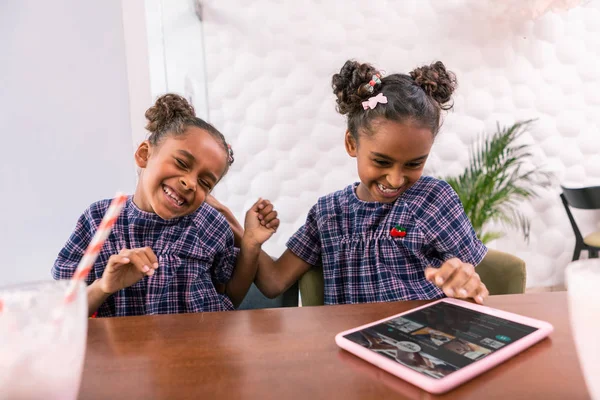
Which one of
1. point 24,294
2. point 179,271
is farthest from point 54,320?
point 179,271

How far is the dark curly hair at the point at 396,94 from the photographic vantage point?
123 centimetres

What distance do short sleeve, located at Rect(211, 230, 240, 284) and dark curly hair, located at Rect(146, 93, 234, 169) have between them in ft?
1.00

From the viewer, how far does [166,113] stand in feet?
4.18

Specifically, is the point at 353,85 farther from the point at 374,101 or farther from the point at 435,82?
the point at 435,82

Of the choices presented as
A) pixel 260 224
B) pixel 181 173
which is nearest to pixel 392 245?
pixel 260 224

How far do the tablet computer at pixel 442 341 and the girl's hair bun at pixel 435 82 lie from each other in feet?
2.76

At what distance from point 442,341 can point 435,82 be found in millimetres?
998

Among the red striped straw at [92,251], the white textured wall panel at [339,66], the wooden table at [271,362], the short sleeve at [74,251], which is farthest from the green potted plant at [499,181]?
the red striped straw at [92,251]

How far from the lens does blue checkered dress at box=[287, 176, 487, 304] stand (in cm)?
126

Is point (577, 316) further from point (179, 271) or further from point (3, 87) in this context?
point (3, 87)

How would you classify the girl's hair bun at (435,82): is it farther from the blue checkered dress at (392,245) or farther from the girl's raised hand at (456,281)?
the girl's raised hand at (456,281)

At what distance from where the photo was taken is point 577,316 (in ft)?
1.21

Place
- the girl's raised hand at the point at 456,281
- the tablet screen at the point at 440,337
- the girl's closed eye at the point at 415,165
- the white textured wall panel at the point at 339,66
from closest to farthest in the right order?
the tablet screen at the point at 440,337
the girl's raised hand at the point at 456,281
the girl's closed eye at the point at 415,165
the white textured wall panel at the point at 339,66

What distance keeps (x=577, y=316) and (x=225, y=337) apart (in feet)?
1.57
